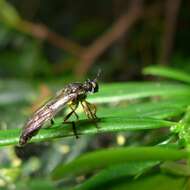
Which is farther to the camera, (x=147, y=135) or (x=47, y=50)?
(x=47, y=50)

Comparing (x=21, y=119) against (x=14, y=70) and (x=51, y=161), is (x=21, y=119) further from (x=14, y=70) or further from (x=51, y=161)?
(x=14, y=70)

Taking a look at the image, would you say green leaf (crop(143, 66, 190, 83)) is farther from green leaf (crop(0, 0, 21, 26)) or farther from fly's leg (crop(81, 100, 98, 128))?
green leaf (crop(0, 0, 21, 26))

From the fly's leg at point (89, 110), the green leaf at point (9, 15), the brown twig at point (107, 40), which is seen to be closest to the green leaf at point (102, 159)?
the fly's leg at point (89, 110)

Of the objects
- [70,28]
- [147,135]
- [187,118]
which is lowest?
[187,118]

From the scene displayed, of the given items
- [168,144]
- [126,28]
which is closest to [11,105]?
[126,28]

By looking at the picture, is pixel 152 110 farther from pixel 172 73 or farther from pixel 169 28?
pixel 169 28

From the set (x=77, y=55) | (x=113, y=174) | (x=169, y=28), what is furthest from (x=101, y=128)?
(x=169, y=28)
